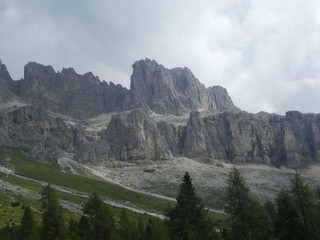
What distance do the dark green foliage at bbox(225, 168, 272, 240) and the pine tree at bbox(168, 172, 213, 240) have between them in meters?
3.35

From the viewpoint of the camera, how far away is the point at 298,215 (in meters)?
45.3

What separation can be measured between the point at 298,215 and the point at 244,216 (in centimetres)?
637

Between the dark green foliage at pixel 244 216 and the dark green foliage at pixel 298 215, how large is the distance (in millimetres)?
1912

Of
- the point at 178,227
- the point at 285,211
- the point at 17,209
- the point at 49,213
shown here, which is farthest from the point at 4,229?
the point at 285,211

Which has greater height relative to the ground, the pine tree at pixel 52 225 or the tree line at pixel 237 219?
the tree line at pixel 237 219

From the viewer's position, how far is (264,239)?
152 feet

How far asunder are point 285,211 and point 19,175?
543 feet

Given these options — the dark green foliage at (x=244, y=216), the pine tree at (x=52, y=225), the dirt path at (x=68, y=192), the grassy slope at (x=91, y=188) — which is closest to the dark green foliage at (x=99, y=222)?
the pine tree at (x=52, y=225)

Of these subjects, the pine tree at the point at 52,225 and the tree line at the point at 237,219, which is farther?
the pine tree at the point at 52,225

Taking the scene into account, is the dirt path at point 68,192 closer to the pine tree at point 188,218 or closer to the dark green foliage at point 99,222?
the dark green foliage at point 99,222

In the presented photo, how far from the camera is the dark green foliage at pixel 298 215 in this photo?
43.9 metres

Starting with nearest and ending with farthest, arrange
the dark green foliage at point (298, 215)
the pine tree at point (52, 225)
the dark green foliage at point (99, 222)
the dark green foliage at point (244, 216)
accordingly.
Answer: the dark green foliage at point (298, 215) → the dark green foliage at point (244, 216) → the dark green foliage at point (99, 222) → the pine tree at point (52, 225)

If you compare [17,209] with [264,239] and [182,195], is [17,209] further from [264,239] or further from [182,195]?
[264,239]

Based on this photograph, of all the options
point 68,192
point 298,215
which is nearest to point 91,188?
point 68,192
